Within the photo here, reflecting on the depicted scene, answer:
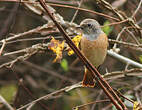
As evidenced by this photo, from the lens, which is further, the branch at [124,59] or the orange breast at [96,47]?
the branch at [124,59]

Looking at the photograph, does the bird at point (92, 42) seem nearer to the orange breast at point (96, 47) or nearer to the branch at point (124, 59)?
the orange breast at point (96, 47)

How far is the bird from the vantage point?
2881 mm

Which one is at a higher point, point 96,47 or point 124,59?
point 96,47

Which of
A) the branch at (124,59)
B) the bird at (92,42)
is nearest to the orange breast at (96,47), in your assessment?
the bird at (92,42)

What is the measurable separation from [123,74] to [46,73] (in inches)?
95.9

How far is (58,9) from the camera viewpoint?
188 inches

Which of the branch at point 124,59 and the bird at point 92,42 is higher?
Answer: the bird at point 92,42

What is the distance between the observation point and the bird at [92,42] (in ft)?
9.45

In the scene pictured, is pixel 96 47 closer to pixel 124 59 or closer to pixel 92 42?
pixel 92 42

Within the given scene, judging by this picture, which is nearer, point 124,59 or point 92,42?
point 92,42

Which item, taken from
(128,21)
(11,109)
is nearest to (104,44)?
(128,21)

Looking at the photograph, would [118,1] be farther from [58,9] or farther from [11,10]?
[11,10]

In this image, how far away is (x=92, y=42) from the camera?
289cm

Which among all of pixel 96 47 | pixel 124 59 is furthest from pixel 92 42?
pixel 124 59
